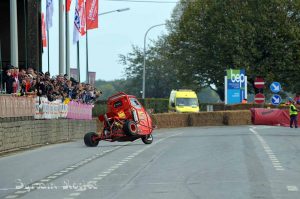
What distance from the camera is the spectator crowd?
2569cm

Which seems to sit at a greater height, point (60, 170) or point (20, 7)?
point (20, 7)

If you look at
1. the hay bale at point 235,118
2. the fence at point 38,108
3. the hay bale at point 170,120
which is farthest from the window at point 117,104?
the hay bale at point 235,118

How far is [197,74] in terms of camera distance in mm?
81688

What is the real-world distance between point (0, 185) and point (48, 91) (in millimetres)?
15146

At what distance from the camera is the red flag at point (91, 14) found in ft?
137

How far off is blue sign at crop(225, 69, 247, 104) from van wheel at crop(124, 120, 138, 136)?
36702mm

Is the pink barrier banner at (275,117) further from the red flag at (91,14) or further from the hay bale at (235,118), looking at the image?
the red flag at (91,14)

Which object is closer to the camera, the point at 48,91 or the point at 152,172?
the point at 152,172

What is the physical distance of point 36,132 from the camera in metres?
27.2

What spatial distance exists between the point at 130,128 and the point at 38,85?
13.5 feet

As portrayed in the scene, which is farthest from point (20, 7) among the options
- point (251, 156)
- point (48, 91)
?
point (251, 156)

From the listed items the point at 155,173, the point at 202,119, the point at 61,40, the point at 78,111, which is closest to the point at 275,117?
the point at 202,119

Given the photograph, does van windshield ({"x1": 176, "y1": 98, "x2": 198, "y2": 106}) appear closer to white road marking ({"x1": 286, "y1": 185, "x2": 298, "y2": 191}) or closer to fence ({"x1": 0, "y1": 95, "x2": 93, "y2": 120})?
fence ({"x1": 0, "y1": 95, "x2": 93, "y2": 120})

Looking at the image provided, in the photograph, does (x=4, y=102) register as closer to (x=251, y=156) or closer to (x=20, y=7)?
(x=251, y=156)
